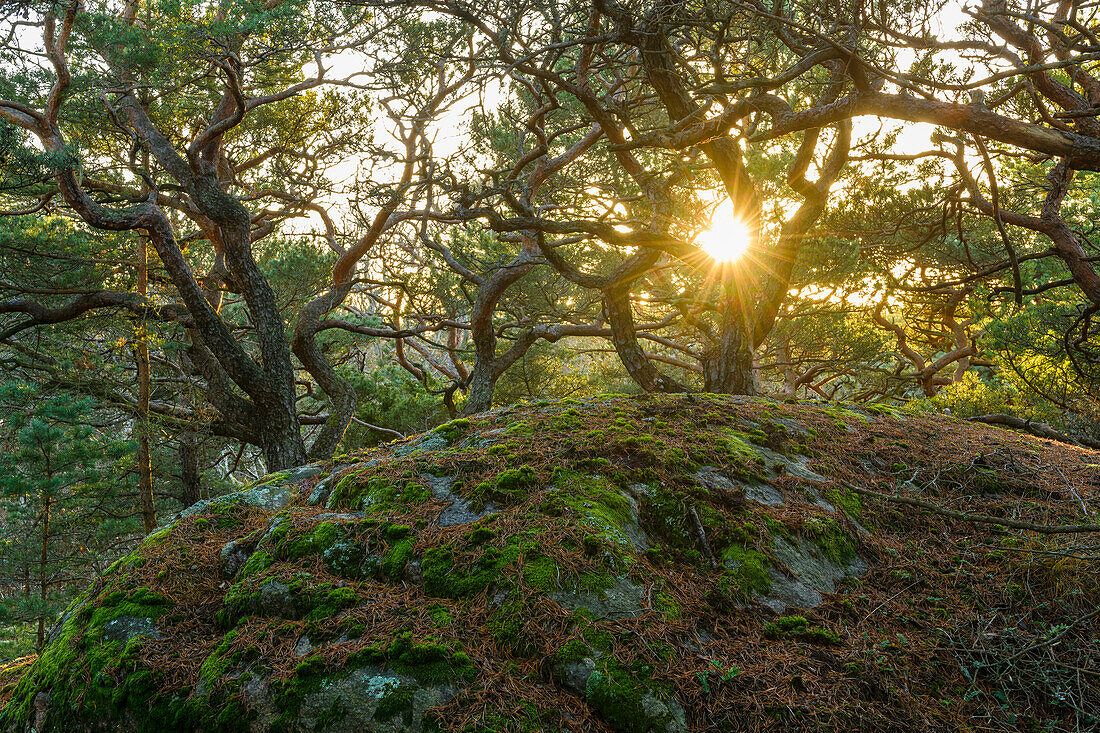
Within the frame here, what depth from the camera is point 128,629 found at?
108 inches

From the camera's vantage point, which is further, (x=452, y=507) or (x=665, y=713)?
(x=452, y=507)

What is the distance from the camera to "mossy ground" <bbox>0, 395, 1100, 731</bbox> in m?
2.25

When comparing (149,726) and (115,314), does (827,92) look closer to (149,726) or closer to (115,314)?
(149,726)

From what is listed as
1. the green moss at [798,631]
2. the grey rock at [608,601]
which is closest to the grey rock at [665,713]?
the grey rock at [608,601]

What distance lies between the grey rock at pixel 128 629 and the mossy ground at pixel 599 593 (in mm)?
41

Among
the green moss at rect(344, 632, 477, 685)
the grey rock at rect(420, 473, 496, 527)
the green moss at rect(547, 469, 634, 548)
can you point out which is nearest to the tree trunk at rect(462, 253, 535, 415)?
the grey rock at rect(420, 473, 496, 527)

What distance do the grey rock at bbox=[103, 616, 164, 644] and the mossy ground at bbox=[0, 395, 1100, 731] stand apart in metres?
0.04

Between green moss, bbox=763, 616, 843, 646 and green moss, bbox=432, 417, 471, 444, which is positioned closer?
green moss, bbox=763, 616, 843, 646

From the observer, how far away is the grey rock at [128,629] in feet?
8.91

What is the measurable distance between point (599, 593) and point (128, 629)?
2.27m

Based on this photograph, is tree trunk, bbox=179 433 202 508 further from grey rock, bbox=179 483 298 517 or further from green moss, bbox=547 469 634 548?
green moss, bbox=547 469 634 548

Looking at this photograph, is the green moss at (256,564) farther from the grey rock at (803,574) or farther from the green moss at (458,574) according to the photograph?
the grey rock at (803,574)

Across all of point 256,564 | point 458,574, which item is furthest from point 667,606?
point 256,564

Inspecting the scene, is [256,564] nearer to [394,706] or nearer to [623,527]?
[394,706]
